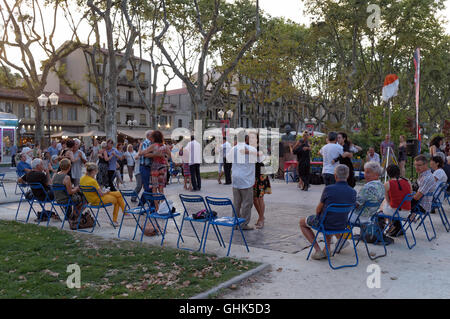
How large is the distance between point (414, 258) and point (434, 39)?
28456 millimetres

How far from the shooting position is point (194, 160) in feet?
40.9

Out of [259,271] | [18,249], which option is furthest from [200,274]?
[18,249]

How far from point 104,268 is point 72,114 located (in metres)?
43.3

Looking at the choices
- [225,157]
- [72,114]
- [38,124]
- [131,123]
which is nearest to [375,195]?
[225,157]

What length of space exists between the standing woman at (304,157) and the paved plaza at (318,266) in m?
4.58

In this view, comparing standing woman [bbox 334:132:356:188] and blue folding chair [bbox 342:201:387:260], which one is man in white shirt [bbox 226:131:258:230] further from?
standing woman [bbox 334:132:356:188]

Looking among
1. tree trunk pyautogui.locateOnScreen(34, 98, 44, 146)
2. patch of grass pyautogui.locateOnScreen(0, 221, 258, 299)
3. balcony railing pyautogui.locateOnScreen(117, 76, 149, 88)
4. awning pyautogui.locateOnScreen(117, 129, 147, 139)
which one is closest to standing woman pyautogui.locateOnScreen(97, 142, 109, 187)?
patch of grass pyautogui.locateOnScreen(0, 221, 258, 299)

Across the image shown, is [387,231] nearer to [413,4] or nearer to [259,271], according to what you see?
[259,271]

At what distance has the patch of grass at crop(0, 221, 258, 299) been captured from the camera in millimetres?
4094

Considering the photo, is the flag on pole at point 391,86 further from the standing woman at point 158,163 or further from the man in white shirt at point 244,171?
the standing woman at point 158,163

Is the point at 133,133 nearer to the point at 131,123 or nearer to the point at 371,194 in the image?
the point at 131,123

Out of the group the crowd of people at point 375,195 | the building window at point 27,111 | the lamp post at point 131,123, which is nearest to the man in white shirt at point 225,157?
the crowd of people at point 375,195

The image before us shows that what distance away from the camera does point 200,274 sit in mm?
4590

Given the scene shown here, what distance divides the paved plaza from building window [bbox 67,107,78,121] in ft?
130
